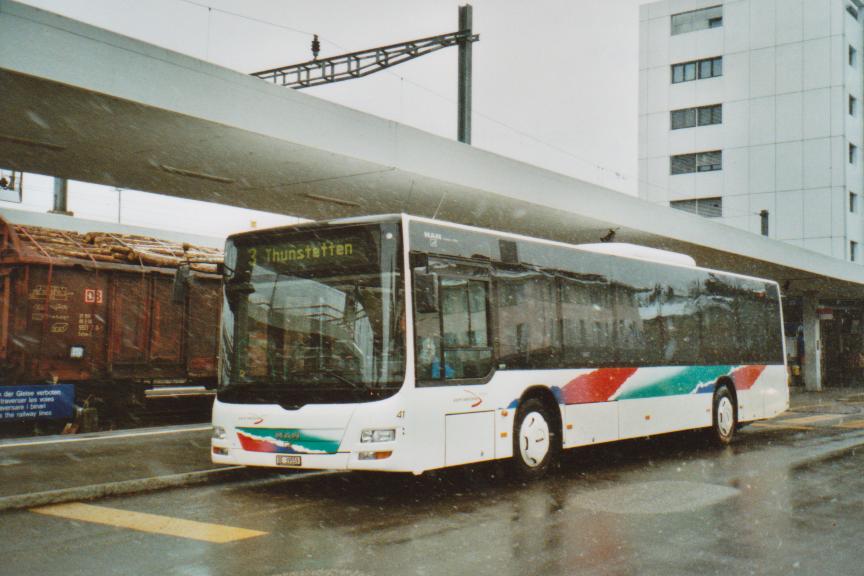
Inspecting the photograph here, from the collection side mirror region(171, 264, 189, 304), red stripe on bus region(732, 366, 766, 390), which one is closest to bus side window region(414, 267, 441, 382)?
side mirror region(171, 264, 189, 304)

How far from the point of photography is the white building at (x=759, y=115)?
49.6 metres

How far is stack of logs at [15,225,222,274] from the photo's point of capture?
15.2 meters

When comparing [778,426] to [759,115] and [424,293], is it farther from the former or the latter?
[759,115]

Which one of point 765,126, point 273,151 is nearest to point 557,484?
point 273,151

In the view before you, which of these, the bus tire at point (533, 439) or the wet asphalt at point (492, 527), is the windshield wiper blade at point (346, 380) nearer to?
the wet asphalt at point (492, 527)

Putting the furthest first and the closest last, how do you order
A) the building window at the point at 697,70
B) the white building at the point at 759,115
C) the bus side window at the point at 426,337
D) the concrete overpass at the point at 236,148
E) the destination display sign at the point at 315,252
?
the building window at the point at 697,70 → the white building at the point at 759,115 → the concrete overpass at the point at 236,148 → the destination display sign at the point at 315,252 → the bus side window at the point at 426,337

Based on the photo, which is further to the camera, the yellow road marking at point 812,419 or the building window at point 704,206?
the building window at point 704,206

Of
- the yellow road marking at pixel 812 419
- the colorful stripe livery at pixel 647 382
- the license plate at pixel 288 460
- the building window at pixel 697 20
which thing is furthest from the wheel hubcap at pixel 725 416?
the building window at pixel 697 20

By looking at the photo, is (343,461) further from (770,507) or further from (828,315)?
(828,315)

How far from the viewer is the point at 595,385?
39.2 ft

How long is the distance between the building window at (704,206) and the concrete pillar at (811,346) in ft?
51.9

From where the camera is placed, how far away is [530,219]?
20.8 m

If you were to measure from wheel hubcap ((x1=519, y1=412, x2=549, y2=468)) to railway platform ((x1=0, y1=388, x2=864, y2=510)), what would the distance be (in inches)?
118

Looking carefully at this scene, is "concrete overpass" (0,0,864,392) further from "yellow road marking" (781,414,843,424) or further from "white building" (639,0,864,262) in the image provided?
"white building" (639,0,864,262)
